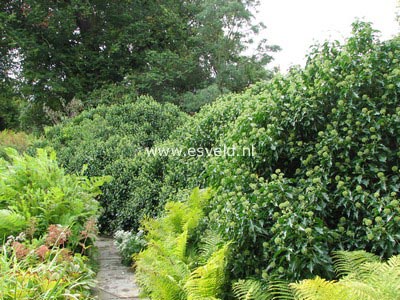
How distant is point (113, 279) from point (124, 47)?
41.6ft

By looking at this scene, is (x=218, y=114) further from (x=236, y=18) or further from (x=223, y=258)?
(x=236, y=18)

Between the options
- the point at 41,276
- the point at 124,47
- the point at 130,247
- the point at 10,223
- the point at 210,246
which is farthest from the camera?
the point at 124,47

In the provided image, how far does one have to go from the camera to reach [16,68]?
51.1 ft

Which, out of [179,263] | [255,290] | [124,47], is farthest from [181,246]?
[124,47]

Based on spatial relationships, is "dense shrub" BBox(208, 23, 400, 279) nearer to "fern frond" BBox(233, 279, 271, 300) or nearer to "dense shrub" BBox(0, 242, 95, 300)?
"fern frond" BBox(233, 279, 271, 300)

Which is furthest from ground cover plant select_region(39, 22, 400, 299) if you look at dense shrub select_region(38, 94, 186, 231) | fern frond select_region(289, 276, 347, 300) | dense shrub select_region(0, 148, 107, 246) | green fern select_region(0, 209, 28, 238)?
dense shrub select_region(38, 94, 186, 231)

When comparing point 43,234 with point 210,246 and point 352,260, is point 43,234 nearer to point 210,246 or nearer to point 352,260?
point 210,246

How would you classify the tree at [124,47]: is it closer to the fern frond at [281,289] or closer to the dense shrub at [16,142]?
the dense shrub at [16,142]

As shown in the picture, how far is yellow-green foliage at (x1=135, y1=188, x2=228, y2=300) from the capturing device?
2924 mm

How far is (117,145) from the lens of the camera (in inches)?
285

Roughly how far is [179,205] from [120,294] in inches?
43.8

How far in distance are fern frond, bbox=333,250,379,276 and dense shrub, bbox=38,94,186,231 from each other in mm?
3467

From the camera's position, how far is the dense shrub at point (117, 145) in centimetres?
609

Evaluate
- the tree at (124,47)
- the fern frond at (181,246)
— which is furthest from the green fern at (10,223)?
the tree at (124,47)
